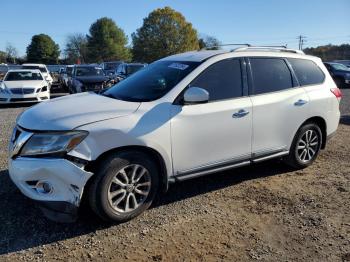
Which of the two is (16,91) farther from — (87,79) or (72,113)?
(72,113)

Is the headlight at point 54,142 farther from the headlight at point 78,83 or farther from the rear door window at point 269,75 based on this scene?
the headlight at point 78,83

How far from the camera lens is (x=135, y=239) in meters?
3.61

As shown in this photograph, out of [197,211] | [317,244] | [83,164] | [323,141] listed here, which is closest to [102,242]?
[83,164]

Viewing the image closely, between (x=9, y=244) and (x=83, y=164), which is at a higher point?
(x=83, y=164)

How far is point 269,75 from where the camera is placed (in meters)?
5.05

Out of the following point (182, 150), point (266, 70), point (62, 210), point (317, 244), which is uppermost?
point (266, 70)

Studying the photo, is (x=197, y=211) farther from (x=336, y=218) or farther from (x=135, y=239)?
(x=336, y=218)

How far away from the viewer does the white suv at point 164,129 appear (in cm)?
356

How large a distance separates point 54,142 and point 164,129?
112 centimetres

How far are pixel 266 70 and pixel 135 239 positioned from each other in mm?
2841

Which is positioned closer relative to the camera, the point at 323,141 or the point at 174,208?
the point at 174,208

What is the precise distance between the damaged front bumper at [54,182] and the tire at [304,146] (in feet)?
10.3

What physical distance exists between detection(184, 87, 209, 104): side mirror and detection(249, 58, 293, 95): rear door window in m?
0.99

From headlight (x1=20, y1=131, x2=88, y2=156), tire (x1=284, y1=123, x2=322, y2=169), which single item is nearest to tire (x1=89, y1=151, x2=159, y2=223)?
headlight (x1=20, y1=131, x2=88, y2=156)
